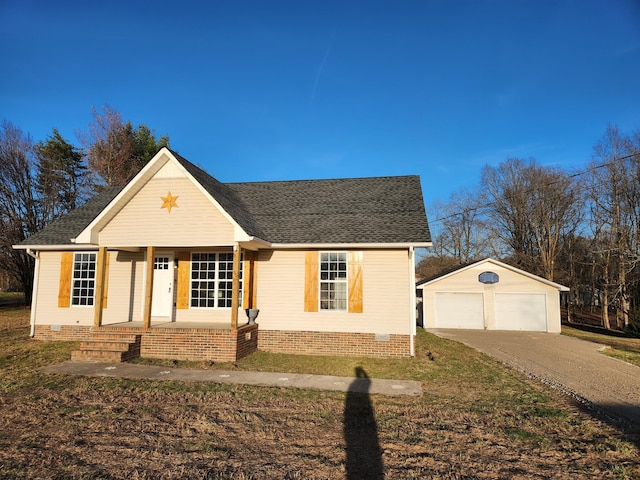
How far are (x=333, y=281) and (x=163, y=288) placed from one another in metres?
5.81

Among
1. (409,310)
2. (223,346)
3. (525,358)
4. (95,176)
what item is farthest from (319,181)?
(95,176)

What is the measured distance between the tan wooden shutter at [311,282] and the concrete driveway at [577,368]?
19.2 feet

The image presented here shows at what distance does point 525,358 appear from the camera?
1169 centimetres

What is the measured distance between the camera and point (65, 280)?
1304cm

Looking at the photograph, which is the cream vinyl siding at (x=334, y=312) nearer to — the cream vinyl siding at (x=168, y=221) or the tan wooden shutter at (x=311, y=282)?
the tan wooden shutter at (x=311, y=282)

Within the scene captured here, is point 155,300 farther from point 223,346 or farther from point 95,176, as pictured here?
point 95,176

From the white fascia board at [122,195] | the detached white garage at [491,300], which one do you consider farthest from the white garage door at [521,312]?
the white fascia board at [122,195]

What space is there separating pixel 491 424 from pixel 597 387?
4.45m

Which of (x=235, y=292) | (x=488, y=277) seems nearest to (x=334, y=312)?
(x=235, y=292)

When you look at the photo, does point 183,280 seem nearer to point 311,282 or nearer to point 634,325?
point 311,282

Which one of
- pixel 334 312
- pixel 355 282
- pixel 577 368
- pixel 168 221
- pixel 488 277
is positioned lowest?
pixel 577 368

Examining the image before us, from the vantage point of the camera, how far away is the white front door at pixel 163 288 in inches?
491

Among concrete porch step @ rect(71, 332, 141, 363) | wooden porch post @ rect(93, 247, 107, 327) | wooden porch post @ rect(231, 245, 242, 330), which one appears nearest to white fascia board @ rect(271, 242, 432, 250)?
wooden porch post @ rect(231, 245, 242, 330)

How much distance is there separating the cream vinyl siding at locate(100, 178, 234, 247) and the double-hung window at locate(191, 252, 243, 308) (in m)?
1.71
